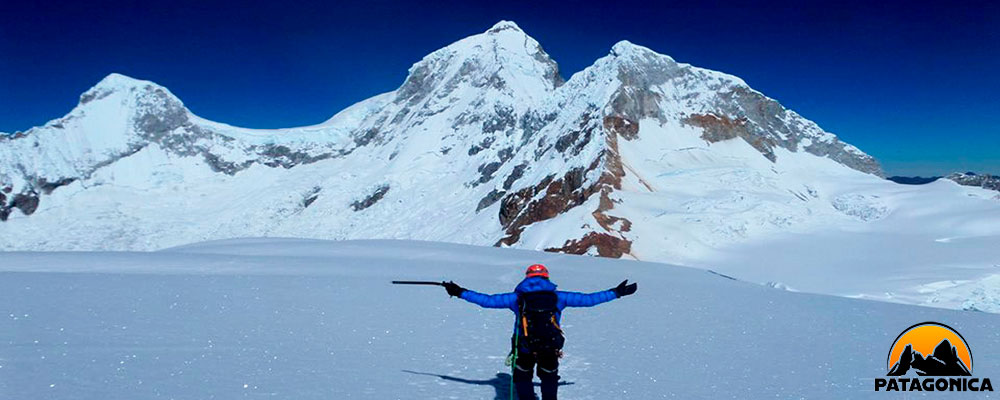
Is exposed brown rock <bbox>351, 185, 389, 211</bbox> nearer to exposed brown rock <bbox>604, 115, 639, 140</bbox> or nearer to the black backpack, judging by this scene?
exposed brown rock <bbox>604, 115, 639, 140</bbox>

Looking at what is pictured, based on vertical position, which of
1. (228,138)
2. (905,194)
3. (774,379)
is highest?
(228,138)

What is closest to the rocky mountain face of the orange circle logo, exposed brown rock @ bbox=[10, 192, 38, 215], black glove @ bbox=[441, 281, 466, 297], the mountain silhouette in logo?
exposed brown rock @ bbox=[10, 192, 38, 215]

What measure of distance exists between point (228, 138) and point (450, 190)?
95.9 meters

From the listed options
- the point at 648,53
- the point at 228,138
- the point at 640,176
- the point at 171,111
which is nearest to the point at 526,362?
the point at 640,176

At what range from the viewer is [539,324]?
18.2 feet

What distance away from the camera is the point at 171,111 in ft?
639

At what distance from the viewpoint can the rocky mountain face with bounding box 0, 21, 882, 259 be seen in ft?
208

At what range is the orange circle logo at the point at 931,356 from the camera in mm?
6340

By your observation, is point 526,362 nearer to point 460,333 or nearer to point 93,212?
point 460,333

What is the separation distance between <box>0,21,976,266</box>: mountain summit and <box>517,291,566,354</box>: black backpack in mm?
44954

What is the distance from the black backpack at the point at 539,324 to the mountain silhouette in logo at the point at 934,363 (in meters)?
3.63

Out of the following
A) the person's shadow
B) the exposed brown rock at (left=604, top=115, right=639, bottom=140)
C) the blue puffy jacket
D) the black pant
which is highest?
the exposed brown rock at (left=604, top=115, right=639, bottom=140)

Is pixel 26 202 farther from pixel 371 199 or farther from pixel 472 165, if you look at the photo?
pixel 472 165

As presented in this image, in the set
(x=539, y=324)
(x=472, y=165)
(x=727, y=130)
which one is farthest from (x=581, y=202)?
(x=472, y=165)
